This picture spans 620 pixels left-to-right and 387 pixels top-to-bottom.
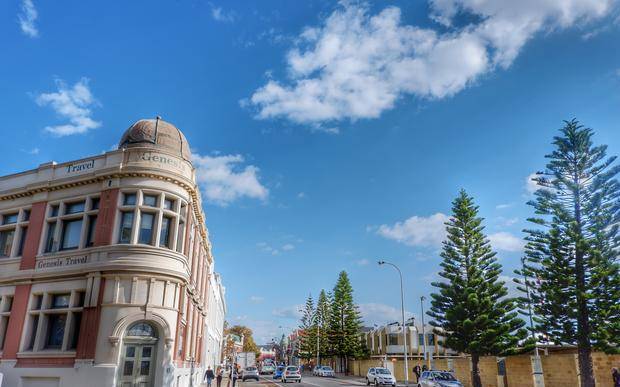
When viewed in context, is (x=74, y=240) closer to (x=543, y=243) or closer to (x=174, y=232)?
(x=174, y=232)

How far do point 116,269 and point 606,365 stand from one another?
1061 inches

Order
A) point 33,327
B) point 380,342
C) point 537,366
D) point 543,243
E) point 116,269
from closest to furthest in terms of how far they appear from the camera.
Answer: point 116,269, point 33,327, point 537,366, point 543,243, point 380,342

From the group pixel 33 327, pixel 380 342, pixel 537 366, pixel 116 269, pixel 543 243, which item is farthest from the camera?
pixel 380 342

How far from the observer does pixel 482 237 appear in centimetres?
3984

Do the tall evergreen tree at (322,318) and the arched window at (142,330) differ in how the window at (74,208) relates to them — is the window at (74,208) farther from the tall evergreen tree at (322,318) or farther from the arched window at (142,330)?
the tall evergreen tree at (322,318)

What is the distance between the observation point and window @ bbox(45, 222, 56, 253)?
77.4 ft

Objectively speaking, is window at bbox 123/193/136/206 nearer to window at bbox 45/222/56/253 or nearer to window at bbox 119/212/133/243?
window at bbox 119/212/133/243

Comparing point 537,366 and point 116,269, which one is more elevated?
point 116,269

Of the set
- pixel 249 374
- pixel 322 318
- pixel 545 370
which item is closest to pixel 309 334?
pixel 322 318

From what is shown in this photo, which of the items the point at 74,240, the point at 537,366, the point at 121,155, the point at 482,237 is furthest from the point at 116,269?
the point at 482,237

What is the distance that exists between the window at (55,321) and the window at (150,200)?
495 centimetres

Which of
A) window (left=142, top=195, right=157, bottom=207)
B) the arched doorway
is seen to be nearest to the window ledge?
the arched doorway

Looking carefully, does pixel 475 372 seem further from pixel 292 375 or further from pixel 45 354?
pixel 45 354

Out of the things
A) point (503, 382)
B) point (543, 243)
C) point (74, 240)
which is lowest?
point (503, 382)
